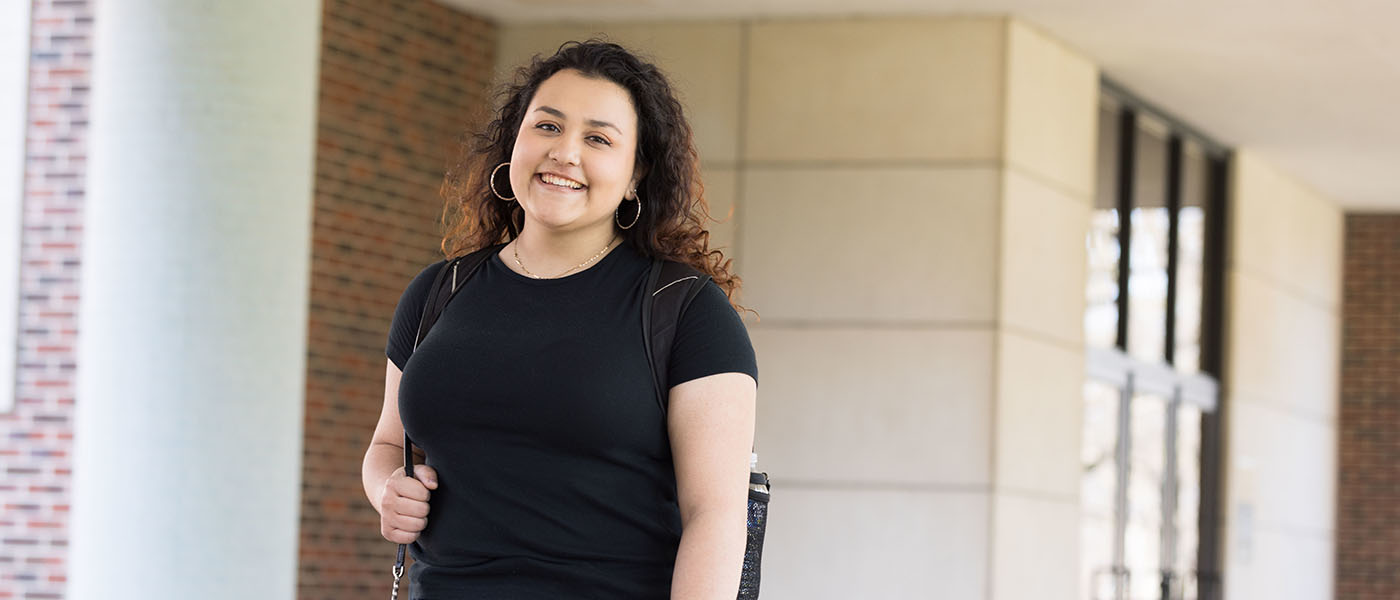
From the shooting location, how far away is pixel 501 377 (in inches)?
77.2

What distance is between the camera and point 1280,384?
11.9m

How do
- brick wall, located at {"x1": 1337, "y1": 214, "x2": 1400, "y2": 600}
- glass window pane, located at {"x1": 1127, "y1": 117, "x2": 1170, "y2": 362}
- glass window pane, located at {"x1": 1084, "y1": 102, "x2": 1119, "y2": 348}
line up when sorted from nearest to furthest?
1. glass window pane, located at {"x1": 1084, "y1": 102, "x2": 1119, "y2": 348}
2. glass window pane, located at {"x1": 1127, "y1": 117, "x2": 1170, "y2": 362}
3. brick wall, located at {"x1": 1337, "y1": 214, "x2": 1400, "y2": 600}

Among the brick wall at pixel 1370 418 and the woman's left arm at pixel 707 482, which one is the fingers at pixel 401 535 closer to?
the woman's left arm at pixel 707 482

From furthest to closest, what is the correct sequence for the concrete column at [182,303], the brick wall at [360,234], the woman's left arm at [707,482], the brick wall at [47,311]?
the brick wall at [360,234]
the brick wall at [47,311]
the concrete column at [182,303]
the woman's left arm at [707,482]

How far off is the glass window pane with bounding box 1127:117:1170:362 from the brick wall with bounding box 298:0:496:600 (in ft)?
13.4

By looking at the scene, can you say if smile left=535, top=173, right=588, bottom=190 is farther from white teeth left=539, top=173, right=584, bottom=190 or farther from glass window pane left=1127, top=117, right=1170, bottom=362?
glass window pane left=1127, top=117, right=1170, bottom=362

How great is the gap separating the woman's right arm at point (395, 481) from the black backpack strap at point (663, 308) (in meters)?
0.29

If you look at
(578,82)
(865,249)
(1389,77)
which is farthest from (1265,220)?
(578,82)

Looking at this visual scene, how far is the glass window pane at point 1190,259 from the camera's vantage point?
1079cm

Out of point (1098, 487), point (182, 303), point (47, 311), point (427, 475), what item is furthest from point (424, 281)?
point (1098, 487)

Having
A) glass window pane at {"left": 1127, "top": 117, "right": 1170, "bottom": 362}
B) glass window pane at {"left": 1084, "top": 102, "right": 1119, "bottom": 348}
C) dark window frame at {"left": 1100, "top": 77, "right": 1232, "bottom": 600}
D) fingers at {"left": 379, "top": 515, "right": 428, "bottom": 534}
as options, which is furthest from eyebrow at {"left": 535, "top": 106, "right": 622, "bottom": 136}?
dark window frame at {"left": 1100, "top": 77, "right": 1232, "bottom": 600}

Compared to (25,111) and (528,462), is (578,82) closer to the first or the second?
(528,462)

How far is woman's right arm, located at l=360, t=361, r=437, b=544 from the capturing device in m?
2.01

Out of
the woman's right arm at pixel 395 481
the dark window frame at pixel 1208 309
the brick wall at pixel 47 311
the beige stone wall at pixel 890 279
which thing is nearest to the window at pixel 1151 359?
the dark window frame at pixel 1208 309
